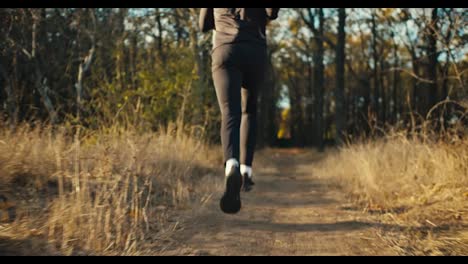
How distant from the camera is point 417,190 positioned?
17.3ft

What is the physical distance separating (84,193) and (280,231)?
1585mm

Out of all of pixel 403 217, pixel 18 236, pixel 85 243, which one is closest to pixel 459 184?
pixel 403 217

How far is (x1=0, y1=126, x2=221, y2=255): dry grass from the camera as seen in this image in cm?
291

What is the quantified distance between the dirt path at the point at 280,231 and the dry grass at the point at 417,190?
0.24 meters

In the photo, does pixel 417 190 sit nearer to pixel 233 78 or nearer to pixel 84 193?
pixel 233 78

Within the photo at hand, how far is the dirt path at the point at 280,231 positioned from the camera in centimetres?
303

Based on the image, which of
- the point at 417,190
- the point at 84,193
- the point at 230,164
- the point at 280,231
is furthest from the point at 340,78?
the point at 84,193

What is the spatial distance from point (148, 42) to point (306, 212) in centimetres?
1328

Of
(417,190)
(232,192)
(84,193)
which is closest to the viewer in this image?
(232,192)

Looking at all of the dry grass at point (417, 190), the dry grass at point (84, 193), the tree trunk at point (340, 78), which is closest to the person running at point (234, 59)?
the dry grass at point (84, 193)

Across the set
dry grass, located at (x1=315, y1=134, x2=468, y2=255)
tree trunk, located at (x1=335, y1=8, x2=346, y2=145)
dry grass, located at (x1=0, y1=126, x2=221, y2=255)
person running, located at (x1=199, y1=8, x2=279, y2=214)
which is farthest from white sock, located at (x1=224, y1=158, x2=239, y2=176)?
tree trunk, located at (x1=335, y1=8, x2=346, y2=145)

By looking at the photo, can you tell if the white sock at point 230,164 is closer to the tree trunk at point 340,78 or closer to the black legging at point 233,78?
the black legging at point 233,78

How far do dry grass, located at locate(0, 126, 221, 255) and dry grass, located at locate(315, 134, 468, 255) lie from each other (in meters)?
1.91
